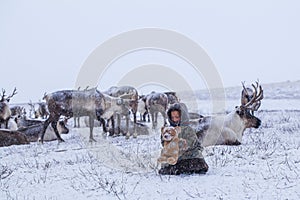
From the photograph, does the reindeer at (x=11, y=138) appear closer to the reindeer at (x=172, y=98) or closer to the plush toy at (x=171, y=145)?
the reindeer at (x=172, y=98)

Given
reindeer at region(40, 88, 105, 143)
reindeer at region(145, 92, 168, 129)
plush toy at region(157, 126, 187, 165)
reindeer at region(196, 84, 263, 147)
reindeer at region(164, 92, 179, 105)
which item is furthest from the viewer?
reindeer at region(164, 92, 179, 105)

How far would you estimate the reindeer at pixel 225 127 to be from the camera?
9.23 metres

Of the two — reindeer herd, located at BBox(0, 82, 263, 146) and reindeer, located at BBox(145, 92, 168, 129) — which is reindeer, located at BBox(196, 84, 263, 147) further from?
reindeer, located at BBox(145, 92, 168, 129)

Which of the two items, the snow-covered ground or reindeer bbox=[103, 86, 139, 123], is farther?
reindeer bbox=[103, 86, 139, 123]

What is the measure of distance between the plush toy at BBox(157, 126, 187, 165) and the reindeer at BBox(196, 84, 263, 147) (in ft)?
11.4

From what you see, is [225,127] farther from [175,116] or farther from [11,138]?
[11,138]

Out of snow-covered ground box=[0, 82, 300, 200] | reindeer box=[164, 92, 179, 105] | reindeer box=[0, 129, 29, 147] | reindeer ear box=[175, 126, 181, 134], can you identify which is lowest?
reindeer box=[0, 129, 29, 147]

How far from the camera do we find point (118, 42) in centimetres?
1225

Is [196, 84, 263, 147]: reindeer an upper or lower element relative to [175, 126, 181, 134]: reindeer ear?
lower

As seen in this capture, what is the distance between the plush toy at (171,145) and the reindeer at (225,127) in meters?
3.48

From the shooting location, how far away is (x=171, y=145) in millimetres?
5750

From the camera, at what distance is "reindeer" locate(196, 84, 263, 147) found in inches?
363

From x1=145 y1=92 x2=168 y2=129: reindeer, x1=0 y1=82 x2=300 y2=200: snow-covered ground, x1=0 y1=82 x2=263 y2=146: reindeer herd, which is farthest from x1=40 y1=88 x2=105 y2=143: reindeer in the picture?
x1=0 y1=82 x2=300 y2=200: snow-covered ground

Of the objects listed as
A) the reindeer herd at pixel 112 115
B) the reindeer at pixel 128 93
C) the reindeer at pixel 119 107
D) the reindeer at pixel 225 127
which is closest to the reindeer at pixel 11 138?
the reindeer herd at pixel 112 115
